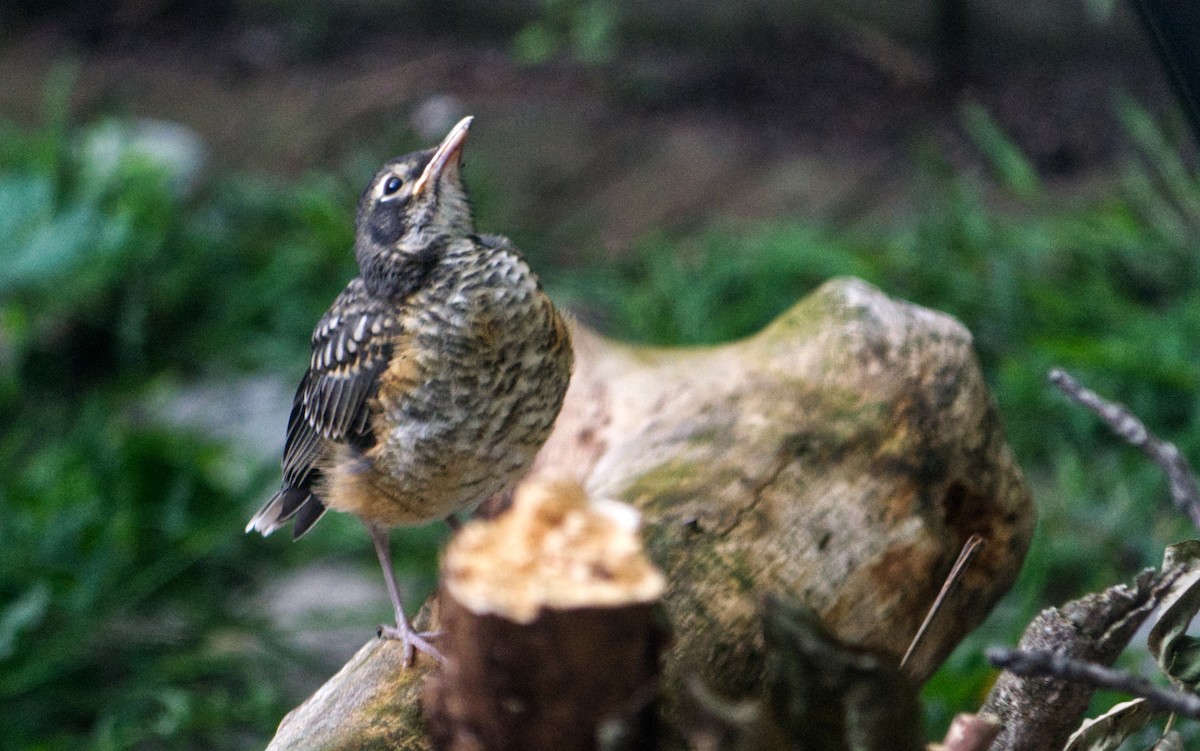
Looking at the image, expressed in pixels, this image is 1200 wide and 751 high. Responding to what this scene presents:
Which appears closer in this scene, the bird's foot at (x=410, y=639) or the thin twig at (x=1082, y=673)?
the thin twig at (x=1082, y=673)

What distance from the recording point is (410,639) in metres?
2.06

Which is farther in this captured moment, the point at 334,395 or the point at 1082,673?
the point at 334,395

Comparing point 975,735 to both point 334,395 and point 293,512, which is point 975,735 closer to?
point 334,395

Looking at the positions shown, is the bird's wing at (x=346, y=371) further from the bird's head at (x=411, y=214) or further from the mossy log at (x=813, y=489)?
the mossy log at (x=813, y=489)

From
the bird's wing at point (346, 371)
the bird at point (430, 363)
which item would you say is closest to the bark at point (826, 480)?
the bird at point (430, 363)

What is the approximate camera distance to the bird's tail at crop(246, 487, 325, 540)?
2484mm

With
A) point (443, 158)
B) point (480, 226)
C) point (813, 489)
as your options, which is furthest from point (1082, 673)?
point (480, 226)

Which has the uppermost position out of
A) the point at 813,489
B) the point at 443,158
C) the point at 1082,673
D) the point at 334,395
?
the point at 443,158

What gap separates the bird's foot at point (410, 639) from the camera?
2.04 m

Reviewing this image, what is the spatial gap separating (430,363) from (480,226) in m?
3.23

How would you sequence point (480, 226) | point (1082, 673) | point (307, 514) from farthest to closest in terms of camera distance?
1. point (480, 226)
2. point (307, 514)
3. point (1082, 673)

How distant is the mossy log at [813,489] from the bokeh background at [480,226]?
27.1 inches

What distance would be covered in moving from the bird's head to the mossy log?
0.56 metres

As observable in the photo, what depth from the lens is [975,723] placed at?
1.46 metres
